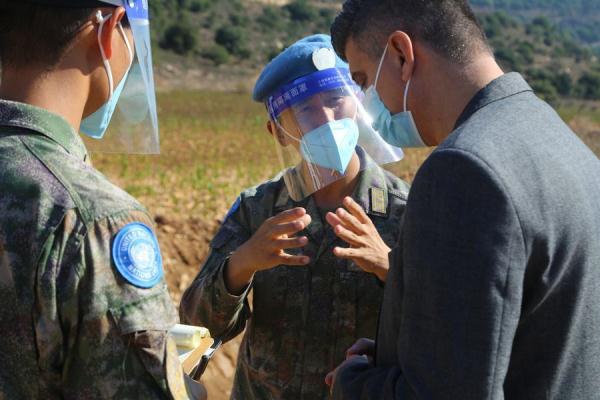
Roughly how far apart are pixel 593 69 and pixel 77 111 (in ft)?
185

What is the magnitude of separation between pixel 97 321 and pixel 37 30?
0.66 meters

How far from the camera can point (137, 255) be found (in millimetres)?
1773

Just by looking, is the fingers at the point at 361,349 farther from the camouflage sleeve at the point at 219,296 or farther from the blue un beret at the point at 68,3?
the blue un beret at the point at 68,3

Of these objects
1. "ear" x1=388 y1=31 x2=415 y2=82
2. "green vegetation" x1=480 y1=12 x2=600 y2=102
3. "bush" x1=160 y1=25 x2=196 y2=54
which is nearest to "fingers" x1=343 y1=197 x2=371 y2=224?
"ear" x1=388 y1=31 x2=415 y2=82

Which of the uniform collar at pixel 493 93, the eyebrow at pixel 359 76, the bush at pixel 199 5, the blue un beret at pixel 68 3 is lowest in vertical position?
the uniform collar at pixel 493 93

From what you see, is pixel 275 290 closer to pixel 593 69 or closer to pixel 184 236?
pixel 184 236

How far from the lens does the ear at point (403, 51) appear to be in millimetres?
2074

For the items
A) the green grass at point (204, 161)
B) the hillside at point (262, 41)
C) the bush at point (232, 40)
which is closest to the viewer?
the green grass at point (204, 161)

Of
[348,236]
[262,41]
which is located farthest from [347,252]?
[262,41]

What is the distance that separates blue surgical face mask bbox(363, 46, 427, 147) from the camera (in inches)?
88.1

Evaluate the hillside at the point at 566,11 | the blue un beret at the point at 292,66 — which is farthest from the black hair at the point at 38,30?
the hillside at the point at 566,11

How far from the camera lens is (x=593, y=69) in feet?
178

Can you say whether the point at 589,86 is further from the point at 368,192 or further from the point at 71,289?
the point at 71,289

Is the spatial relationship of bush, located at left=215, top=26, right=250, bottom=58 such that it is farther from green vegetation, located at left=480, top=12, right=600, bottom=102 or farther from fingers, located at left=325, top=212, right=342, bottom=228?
fingers, located at left=325, top=212, right=342, bottom=228
